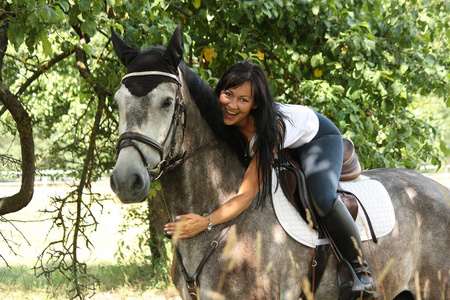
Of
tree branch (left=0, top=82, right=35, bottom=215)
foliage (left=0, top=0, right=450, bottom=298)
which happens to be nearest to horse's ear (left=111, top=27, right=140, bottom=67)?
foliage (left=0, top=0, right=450, bottom=298)

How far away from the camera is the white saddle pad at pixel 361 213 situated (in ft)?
10.8

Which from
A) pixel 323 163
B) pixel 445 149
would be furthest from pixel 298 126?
pixel 445 149

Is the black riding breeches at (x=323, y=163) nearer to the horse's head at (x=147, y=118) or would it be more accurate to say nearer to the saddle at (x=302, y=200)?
the saddle at (x=302, y=200)

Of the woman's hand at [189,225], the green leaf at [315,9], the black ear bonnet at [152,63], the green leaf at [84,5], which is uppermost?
the green leaf at [315,9]

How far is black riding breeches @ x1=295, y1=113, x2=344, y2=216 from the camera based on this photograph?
333 cm

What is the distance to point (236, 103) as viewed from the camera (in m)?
3.17

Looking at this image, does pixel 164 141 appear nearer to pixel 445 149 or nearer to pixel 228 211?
pixel 228 211

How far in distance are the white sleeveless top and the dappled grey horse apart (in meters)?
0.36

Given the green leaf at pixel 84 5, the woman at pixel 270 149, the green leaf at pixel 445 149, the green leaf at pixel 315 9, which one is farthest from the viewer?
the green leaf at pixel 445 149

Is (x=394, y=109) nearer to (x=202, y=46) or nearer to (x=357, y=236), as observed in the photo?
(x=202, y=46)

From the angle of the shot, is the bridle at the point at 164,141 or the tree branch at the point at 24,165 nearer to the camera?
the bridle at the point at 164,141

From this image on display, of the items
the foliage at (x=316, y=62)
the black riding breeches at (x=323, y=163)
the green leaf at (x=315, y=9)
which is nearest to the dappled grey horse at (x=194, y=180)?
the black riding breeches at (x=323, y=163)

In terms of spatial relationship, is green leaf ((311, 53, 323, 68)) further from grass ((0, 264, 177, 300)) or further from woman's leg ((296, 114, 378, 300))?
grass ((0, 264, 177, 300))

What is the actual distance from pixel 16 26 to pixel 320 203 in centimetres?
240
